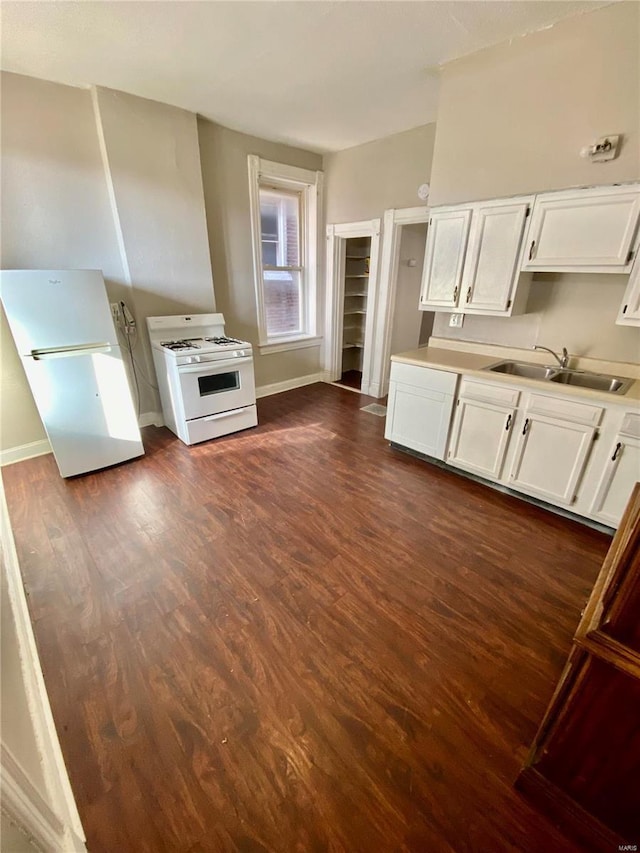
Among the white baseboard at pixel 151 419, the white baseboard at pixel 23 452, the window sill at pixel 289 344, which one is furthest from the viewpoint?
the window sill at pixel 289 344

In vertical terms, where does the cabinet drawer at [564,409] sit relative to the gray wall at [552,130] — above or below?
below

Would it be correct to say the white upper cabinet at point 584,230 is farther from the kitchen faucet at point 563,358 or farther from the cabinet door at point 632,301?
the kitchen faucet at point 563,358

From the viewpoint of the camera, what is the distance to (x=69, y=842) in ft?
2.48

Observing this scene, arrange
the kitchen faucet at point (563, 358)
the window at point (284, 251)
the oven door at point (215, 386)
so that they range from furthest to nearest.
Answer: the window at point (284, 251), the oven door at point (215, 386), the kitchen faucet at point (563, 358)

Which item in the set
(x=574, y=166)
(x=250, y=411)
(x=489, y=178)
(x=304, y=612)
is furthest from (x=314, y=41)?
(x=304, y=612)

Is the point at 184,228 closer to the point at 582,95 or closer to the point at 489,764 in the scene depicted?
the point at 582,95

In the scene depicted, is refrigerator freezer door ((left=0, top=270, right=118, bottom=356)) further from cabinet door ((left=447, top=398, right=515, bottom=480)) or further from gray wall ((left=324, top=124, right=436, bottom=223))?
gray wall ((left=324, top=124, right=436, bottom=223))

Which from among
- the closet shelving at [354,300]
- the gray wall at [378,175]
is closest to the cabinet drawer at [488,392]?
the gray wall at [378,175]

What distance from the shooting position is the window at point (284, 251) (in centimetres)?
398

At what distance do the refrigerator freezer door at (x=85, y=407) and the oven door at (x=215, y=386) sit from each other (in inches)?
18.3

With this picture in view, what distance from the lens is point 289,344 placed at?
4637 millimetres

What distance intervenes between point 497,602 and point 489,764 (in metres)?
0.72

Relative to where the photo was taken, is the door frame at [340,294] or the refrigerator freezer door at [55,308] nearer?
the refrigerator freezer door at [55,308]

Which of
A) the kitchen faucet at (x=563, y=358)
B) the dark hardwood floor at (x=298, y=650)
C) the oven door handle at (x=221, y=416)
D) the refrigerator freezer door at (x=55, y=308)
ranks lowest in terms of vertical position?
the dark hardwood floor at (x=298, y=650)
